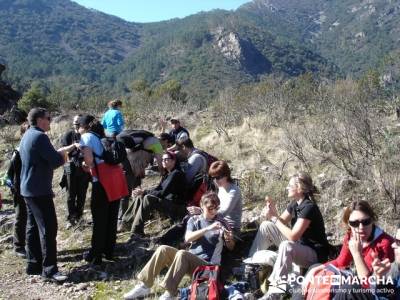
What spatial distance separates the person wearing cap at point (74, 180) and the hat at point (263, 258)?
8.63ft

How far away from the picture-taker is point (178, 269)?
385 centimetres

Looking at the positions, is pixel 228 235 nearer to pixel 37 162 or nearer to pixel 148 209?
pixel 148 209

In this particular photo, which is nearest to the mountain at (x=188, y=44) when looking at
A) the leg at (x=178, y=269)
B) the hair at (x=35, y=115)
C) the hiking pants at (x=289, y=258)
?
the hair at (x=35, y=115)

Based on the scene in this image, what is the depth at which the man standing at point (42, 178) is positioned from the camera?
13.9 ft

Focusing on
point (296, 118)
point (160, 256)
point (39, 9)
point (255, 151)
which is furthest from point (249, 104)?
point (39, 9)

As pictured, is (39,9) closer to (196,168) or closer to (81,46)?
(81,46)

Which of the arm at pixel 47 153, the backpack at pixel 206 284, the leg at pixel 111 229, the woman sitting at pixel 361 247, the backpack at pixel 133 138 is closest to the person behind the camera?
the woman sitting at pixel 361 247

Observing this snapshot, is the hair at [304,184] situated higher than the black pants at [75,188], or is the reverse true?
the hair at [304,184]

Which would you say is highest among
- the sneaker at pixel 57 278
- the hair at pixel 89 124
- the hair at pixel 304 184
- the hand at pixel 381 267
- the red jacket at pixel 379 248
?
the hair at pixel 89 124

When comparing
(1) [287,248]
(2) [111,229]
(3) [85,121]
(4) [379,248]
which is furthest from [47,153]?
(4) [379,248]

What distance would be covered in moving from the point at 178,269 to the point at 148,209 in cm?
147

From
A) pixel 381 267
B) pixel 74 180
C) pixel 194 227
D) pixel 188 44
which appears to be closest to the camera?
pixel 381 267

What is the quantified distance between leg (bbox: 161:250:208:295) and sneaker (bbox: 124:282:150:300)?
0.27 meters

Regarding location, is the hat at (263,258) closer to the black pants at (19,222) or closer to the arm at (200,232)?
the arm at (200,232)
